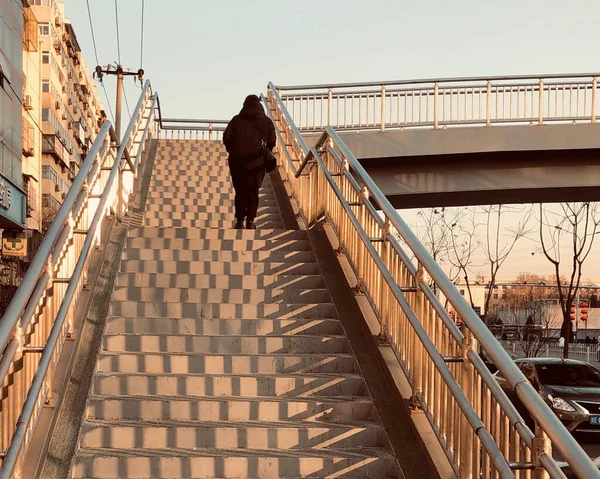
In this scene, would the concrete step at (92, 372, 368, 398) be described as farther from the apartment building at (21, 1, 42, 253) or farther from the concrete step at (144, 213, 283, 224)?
the apartment building at (21, 1, 42, 253)

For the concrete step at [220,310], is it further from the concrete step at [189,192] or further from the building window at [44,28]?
the building window at [44,28]

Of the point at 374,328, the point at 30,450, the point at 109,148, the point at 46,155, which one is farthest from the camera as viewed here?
the point at 46,155

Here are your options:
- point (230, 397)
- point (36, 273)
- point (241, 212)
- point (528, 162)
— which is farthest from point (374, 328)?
point (528, 162)

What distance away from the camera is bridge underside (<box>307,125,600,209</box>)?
19281 mm

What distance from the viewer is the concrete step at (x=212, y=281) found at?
7.99 meters

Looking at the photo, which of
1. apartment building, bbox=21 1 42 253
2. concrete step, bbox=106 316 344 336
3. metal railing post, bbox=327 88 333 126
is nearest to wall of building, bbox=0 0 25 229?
metal railing post, bbox=327 88 333 126

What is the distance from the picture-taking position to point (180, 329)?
7137 millimetres

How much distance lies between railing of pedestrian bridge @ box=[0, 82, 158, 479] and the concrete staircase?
1.66 ft

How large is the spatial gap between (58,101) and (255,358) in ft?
215

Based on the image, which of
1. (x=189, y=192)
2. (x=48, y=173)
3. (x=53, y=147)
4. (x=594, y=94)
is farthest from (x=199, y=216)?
(x=53, y=147)

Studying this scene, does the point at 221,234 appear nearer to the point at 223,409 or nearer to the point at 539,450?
the point at 223,409

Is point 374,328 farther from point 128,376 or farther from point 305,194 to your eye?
point 305,194

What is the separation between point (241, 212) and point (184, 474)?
6.04 metres

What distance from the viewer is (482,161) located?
20.1 meters
